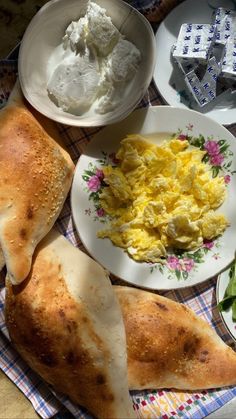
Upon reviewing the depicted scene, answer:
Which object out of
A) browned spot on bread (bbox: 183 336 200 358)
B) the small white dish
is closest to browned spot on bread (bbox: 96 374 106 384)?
browned spot on bread (bbox: 183 336 200 358)

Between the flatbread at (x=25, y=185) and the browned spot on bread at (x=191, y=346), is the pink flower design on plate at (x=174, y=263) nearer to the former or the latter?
the browned spot on bread at (x=191, y=346)

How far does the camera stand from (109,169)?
1.83m

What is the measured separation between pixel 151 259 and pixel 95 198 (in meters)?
0.26

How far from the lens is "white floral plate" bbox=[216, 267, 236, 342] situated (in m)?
1.77

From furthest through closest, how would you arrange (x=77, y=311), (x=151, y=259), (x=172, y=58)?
(x=172, y=58)
(x=151, y=259)
(x=77, y=311)

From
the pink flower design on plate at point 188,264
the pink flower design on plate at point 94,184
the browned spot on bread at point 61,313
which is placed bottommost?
the pink flower design on plate at point 188,264

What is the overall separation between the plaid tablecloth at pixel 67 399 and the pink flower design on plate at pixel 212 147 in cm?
12

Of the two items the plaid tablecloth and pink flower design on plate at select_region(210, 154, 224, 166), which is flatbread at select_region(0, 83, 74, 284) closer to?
the plaid tablecloth

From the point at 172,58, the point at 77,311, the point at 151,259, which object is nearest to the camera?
the point at 77,311

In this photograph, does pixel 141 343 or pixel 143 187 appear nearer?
pixel 141 343

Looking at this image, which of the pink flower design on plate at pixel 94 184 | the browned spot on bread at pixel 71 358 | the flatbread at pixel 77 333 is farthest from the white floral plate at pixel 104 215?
the browned spot on bread at pixel 71 358

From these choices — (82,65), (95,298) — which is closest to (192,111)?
(82,65)

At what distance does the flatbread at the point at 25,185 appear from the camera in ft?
5.50

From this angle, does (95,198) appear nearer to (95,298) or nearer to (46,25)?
(95,298)
